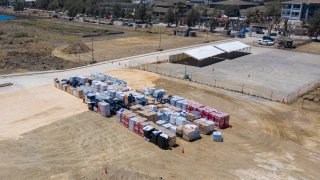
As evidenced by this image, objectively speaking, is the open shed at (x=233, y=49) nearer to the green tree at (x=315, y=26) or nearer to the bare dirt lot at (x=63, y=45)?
the bare dirt lot at (x=63, y=45)

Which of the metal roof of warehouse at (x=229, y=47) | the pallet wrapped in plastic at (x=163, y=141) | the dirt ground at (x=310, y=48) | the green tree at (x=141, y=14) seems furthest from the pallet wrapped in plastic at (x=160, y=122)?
the green tree at (x=141, y=14)

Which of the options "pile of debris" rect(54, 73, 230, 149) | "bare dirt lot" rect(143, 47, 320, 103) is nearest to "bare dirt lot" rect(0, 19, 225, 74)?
"bare dirt lot" rect(143, 47, 320, 103)

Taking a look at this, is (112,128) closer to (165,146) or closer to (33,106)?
(165,146)

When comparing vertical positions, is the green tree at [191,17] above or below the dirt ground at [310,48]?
above

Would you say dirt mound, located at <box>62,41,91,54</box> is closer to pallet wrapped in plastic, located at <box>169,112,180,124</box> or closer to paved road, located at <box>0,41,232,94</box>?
paved road, located at <box>0,41,232,94</box>

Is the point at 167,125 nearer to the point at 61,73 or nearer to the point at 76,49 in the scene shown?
the point at 61,73
